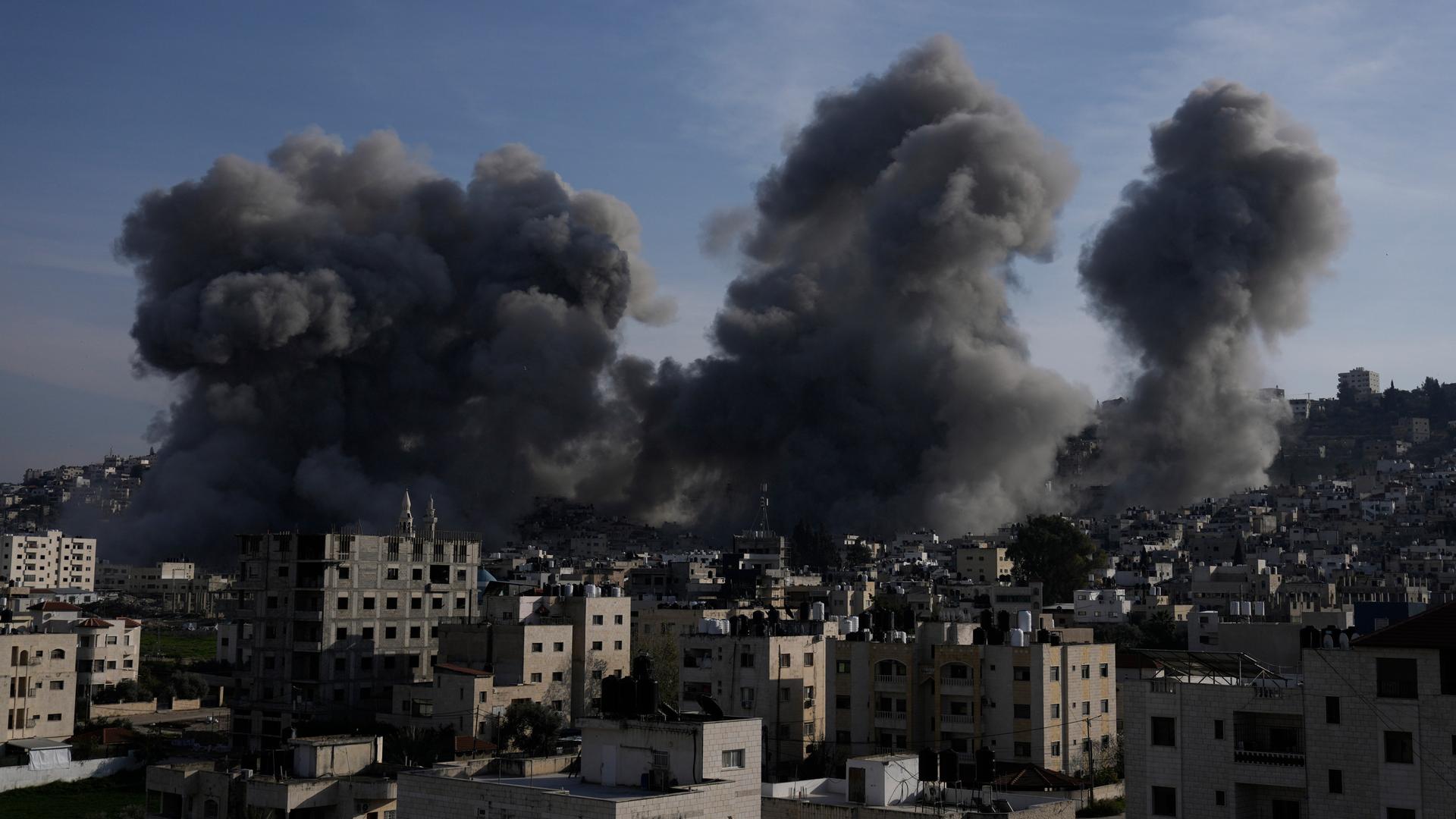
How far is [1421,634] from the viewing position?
15031 millimetres

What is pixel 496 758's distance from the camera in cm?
1539

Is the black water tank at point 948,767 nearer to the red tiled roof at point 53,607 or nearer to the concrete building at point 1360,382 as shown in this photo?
the red tiled roof at point 53,607

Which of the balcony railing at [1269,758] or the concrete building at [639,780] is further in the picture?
the balcony railing at [1269,758]

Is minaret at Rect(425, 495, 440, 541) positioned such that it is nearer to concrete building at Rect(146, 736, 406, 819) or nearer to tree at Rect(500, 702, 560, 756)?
tree at Rect(500, 702, 560, 756)

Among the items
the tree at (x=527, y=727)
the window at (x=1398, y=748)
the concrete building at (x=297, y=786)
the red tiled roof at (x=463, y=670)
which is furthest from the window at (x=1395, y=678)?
the red tiled roof at (x=463, y=670)

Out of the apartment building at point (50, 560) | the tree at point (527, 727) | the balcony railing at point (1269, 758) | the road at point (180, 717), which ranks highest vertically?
the apartment building at point (50, 560)

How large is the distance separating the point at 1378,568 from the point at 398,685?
5138cm

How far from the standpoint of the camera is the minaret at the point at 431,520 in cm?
3872

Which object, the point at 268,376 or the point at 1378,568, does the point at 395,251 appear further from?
the point at 1378,568

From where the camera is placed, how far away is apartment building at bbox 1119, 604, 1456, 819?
14789 millimetres

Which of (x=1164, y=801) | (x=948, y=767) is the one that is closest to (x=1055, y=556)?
(x=1164, y=801)

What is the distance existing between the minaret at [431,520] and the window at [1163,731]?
79.4ft

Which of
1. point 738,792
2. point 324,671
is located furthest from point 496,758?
point 324,671

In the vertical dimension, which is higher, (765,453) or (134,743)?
(765,453)
